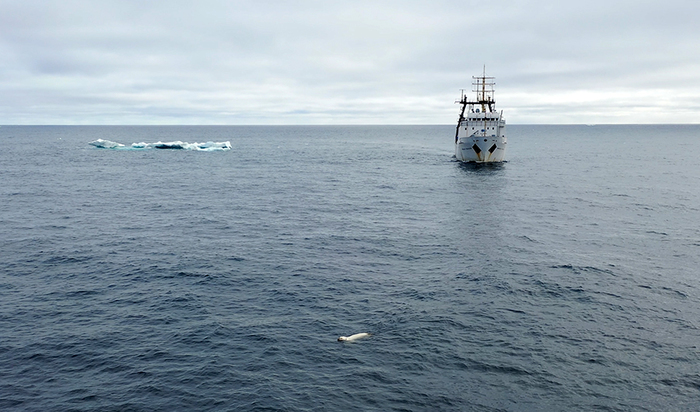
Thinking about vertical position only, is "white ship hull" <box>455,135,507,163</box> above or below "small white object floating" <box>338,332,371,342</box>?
above

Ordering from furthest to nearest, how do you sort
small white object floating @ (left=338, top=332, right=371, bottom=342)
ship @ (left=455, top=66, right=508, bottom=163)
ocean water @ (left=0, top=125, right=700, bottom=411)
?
ship @ (left=455, top=66, right=508, bottom=163) < small white object floating @ (left=338, top=332, right=371, bottom=342) < ocean water @ (left=0, top=125, right=700, bottom=411)

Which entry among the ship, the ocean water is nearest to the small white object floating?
the ocean water

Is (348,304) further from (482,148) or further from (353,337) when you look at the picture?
(482,148)

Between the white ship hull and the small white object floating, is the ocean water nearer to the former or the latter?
the small white object floating

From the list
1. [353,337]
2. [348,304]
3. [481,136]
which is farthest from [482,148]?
[353,337]

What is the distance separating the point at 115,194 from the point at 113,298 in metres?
56.0

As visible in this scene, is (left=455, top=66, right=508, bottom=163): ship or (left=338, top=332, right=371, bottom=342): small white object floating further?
(left=455, top=66, right=508, bottom=163): ship

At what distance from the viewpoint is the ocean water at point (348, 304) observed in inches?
1216

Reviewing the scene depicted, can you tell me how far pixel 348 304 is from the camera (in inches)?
1683

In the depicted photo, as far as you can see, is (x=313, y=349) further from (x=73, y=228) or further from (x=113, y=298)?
(x=73, y=228)

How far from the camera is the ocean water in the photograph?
3088 cm

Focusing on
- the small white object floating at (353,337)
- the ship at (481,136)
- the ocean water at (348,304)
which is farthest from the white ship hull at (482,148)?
the small white object floating at (353,337)

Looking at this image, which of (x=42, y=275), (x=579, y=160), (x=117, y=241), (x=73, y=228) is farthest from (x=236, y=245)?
(x=579, y=160)

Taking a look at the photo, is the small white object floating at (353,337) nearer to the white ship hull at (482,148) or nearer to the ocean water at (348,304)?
the ocean water at (348,304)
